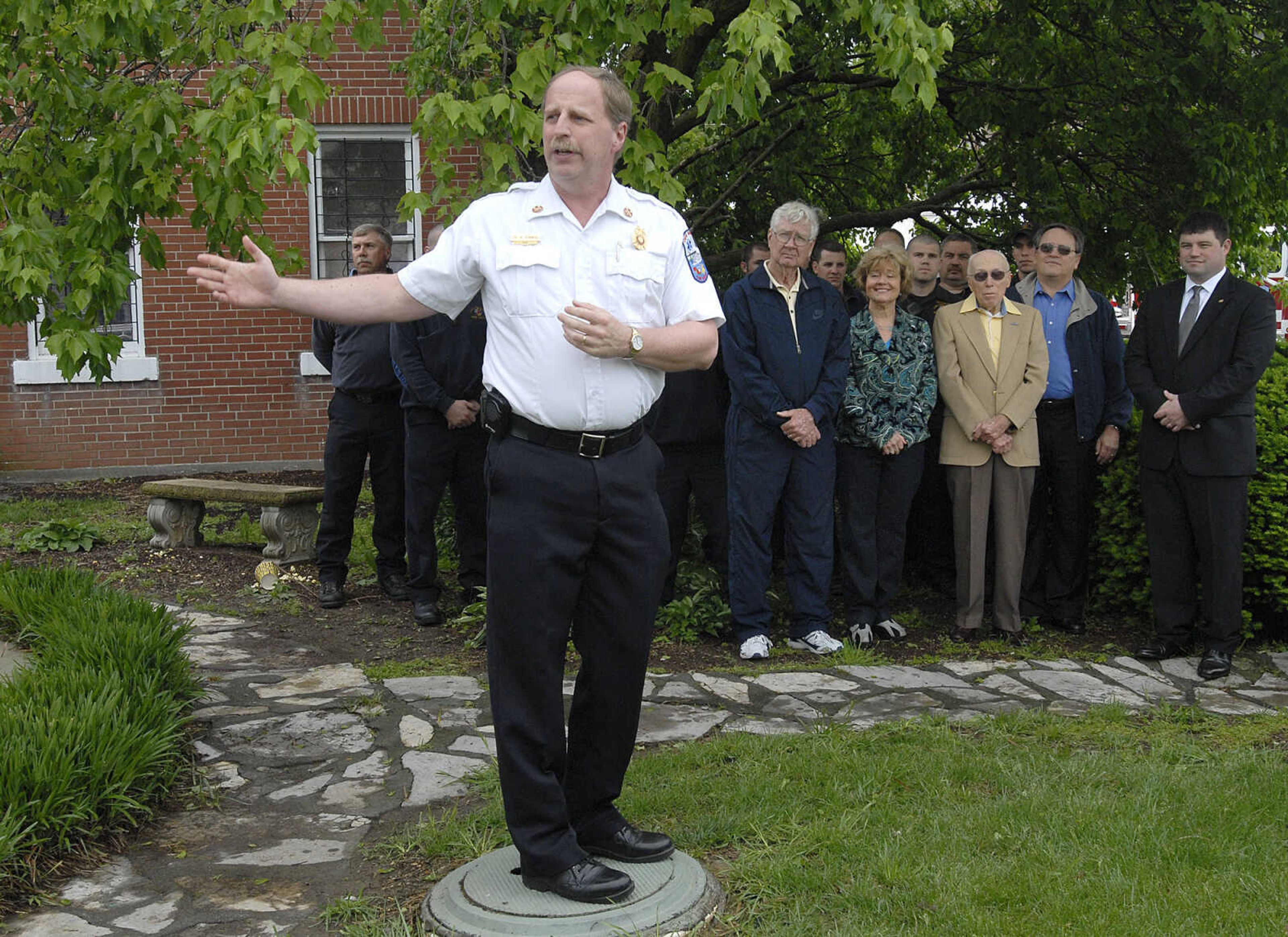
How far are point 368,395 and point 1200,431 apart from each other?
4427 millimetres

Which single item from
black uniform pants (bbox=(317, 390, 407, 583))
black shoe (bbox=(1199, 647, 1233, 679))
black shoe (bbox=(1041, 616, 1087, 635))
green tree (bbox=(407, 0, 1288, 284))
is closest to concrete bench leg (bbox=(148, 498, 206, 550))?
black uniform pants (bbox=(317, 390, 407, 583))

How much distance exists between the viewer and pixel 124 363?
509 inches

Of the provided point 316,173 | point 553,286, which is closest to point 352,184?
point 316,173

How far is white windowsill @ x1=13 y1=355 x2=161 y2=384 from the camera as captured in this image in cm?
1275

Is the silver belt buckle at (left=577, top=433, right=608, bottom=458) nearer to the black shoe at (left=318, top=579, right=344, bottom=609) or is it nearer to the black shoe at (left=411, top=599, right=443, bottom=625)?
the black shoe at (left=411, top=599, right=443, bottom=625)

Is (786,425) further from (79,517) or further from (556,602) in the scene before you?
(79,517)

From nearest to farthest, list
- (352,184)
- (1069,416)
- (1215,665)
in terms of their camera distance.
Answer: (1215,665) < (1069,416) < (352,184)

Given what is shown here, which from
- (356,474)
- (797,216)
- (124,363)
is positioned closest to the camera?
(797,216)

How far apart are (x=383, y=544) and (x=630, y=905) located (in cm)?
491

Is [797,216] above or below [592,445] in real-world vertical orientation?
above

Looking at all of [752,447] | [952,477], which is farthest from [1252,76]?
[752,447]

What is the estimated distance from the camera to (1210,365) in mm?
6496

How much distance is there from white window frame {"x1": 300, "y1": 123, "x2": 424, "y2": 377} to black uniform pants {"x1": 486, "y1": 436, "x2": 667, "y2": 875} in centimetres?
1002

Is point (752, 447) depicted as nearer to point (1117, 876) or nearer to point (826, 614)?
point (826, 614)
